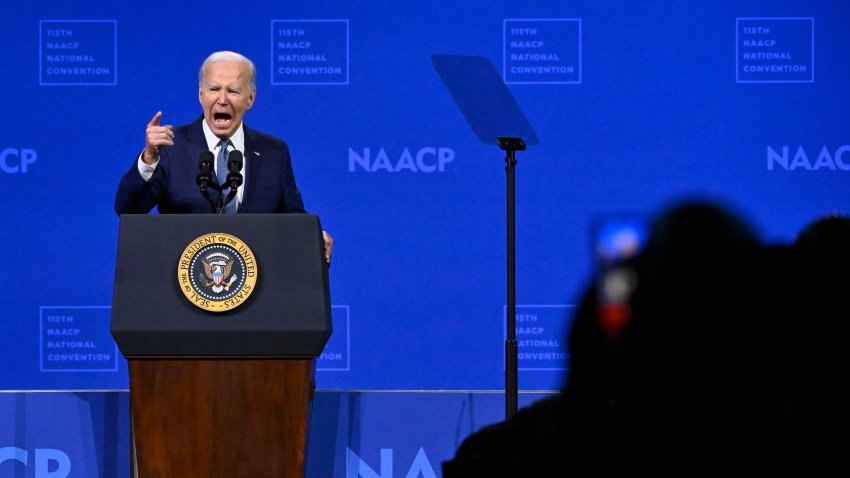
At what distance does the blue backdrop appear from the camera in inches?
188

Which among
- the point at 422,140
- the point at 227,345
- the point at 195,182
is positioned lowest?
the point at 227,345

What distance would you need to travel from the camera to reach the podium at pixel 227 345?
2713mm

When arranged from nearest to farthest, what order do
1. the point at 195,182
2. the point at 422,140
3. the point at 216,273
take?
the point at 216,273
the point at 195,182
the point at 422,140

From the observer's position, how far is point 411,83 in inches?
191

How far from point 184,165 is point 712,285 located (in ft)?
8.26

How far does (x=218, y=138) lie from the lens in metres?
3.20

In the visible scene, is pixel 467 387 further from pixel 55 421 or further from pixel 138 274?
pixel 138 274

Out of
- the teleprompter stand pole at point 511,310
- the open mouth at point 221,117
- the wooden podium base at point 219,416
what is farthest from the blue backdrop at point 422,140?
the wooden podium base at point 219,416

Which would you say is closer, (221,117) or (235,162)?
(235,162)

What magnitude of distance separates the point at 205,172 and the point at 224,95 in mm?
485

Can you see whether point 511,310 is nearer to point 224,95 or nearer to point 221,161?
point 221,161

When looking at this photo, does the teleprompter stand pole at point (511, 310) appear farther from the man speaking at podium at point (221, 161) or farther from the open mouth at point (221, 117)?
the open mouth at point (221, 117)

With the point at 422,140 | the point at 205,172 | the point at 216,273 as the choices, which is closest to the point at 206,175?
the point at 205,172

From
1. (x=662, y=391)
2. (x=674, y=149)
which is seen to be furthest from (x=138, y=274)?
(x=674, y=149)
